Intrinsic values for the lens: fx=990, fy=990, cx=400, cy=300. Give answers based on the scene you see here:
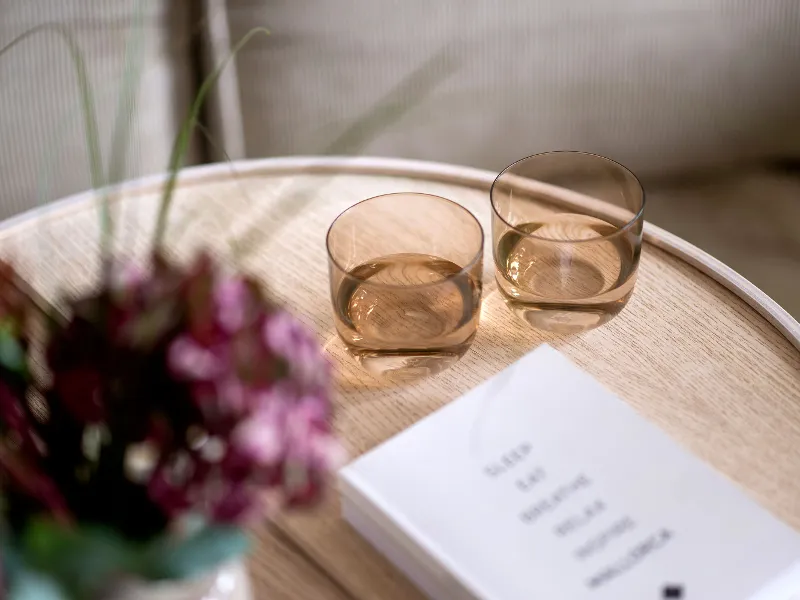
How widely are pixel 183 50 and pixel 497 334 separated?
2.00ft

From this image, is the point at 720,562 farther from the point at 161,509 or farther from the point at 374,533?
the point at 161,509

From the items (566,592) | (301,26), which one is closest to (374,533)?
(566,592)

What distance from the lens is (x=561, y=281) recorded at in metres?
0.70

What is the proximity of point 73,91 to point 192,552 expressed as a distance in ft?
2.70

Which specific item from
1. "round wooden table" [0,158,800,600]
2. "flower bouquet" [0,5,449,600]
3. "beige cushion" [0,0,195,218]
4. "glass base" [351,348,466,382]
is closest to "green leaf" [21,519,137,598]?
"flower bouquet" [0,5,449,600]

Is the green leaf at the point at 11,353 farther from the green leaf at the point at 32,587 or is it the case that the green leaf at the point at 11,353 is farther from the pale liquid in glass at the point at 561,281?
the pale liquid in glass at the point at 561,281

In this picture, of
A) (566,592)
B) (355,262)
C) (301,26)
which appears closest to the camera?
(566,592)

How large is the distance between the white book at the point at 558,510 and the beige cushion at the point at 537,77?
1.89ft

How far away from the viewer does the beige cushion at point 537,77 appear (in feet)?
3.53

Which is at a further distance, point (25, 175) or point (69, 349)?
point (25, 175)

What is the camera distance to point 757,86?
112cm

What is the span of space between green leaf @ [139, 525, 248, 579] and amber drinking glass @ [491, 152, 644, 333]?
32 cm

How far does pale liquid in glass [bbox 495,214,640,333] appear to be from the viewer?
0.68 m

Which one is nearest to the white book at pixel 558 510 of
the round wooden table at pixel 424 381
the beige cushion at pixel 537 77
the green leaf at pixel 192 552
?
the round wooden table at pixel 424 381
